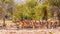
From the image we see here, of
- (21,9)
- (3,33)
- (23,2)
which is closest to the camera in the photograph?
(3,33)

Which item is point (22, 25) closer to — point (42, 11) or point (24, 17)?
point (42, 11)

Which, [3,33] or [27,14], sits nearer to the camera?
[3,33]

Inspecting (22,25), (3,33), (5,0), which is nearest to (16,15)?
(5,0)

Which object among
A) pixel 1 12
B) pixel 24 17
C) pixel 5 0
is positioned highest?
pixel 5 0

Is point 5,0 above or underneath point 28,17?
above

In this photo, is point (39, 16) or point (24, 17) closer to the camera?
point (39, 16)

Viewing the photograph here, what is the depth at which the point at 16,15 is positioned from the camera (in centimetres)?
2845

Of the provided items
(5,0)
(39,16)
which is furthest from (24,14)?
(5,0)

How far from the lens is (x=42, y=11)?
81.3 ft

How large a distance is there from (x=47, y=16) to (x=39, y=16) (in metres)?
1.13

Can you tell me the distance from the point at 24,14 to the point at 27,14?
493mm

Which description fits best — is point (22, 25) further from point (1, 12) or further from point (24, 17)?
point (24, 17)

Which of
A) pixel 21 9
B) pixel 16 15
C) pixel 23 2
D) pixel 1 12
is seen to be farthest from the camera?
pixel 23 2

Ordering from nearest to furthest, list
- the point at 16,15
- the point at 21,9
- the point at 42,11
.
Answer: the point at 42,11 → the point at 16,15 → the point at 21,9
